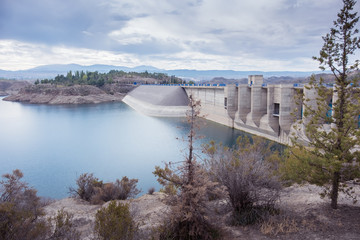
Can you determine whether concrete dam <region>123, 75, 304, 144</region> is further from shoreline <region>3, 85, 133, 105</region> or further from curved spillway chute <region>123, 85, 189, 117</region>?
shoreline <region>3, 85, 133, 105</region>

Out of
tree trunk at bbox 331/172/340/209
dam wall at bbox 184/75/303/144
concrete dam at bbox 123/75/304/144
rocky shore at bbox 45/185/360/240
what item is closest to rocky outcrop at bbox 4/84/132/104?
concrete dam at bbox 123/75/304/144

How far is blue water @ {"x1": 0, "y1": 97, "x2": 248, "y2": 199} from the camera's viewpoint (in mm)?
21031

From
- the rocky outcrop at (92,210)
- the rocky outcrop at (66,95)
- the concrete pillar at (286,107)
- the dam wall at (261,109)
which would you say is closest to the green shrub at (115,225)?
the rocky outcrop at (92,210)

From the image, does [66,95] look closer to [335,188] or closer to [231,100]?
[231,100]

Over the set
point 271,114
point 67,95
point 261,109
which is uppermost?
point 67,95

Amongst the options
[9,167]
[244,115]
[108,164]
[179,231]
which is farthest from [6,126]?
[179,231]

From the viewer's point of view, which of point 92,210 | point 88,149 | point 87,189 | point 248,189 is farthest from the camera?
point 88,149

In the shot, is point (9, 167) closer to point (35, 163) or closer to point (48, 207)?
point (35, 163)

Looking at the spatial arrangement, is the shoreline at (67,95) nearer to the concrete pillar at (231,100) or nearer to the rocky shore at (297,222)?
the concrete pillar at (231,100)

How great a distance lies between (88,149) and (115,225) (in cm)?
2409

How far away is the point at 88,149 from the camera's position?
29375 millimetres

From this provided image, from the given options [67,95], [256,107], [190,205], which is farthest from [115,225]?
[67,95]

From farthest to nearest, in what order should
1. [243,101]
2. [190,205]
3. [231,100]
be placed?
1. [231,100]
2. [243,101]
3. [190,205]

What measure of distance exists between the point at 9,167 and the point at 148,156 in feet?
37.6
